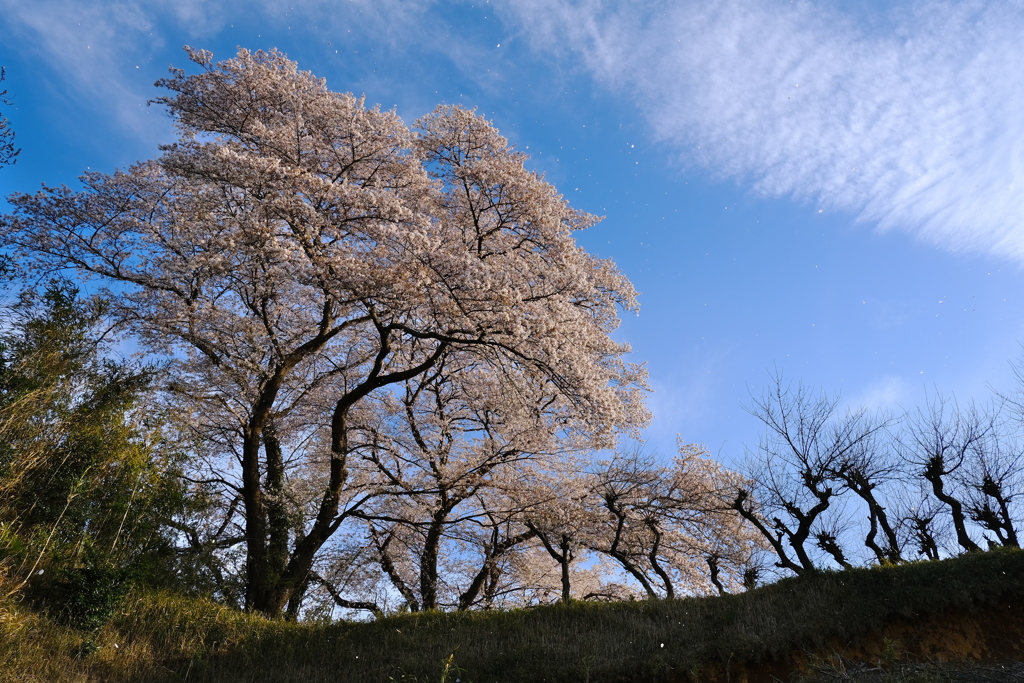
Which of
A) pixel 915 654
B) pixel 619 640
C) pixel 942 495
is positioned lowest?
pixel 915 654

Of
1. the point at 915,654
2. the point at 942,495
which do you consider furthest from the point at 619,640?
the point at 942,495

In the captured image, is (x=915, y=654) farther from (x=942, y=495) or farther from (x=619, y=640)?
(x=942, y=495)

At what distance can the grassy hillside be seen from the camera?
8.11 metres

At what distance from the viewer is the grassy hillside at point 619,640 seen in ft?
26.6

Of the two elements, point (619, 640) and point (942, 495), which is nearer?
point (619, 640)

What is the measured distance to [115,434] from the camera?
10.5 meters

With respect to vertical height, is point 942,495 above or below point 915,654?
above

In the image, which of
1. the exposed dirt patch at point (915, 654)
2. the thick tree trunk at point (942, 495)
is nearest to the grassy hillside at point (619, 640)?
the exposed dirt patch at point (915, 654)

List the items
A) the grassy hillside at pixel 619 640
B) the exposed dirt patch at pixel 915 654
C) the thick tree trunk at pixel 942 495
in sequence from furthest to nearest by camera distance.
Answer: the thick tree trunk at pixel 942 495
the grassy hillside at pixel 619 640
the exposed dirt patch at pixel 915 654

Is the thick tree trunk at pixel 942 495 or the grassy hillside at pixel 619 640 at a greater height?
the thick tree trunk at pixel 942 495

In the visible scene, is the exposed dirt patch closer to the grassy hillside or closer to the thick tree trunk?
the grassy hillside

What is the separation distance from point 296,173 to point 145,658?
803 centimetres

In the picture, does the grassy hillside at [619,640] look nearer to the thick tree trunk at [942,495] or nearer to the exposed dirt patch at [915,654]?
the exposed dirt patch at [915,654]

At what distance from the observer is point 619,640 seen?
912cm
